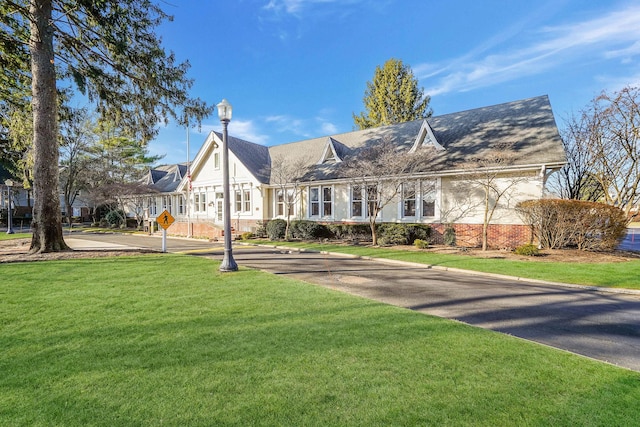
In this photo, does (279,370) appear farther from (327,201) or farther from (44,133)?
(327,201)

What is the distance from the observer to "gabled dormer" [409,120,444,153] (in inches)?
670

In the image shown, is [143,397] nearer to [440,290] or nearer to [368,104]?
[440,290]

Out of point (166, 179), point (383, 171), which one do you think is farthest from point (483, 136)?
point (166, 179)

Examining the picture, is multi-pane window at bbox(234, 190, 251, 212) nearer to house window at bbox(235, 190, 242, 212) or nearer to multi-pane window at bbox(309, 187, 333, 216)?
house window at bbox(235, 190, 242, 212)

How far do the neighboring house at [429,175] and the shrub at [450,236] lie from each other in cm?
35

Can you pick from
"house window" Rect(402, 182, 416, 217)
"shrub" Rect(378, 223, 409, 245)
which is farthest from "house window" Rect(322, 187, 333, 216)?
"shrub" Rect(378, 223, 409, 245)

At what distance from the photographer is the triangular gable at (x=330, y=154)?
21109mm

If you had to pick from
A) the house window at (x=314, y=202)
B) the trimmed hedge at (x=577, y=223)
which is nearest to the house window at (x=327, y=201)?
the house window at (x=314, y=202)

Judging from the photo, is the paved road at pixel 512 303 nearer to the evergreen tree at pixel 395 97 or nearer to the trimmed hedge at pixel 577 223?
the trimmed hedge at pixel 577 223

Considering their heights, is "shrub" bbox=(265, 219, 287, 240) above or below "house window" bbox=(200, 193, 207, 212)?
below

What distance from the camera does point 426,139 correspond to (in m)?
17.7

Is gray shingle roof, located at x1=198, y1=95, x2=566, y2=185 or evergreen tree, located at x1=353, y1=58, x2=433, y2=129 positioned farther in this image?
evergreen tree, located at x1=353, y1=58, x2=433, y2=129

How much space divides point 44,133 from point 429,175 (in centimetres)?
1642

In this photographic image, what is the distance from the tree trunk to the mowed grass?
700 centimetres
